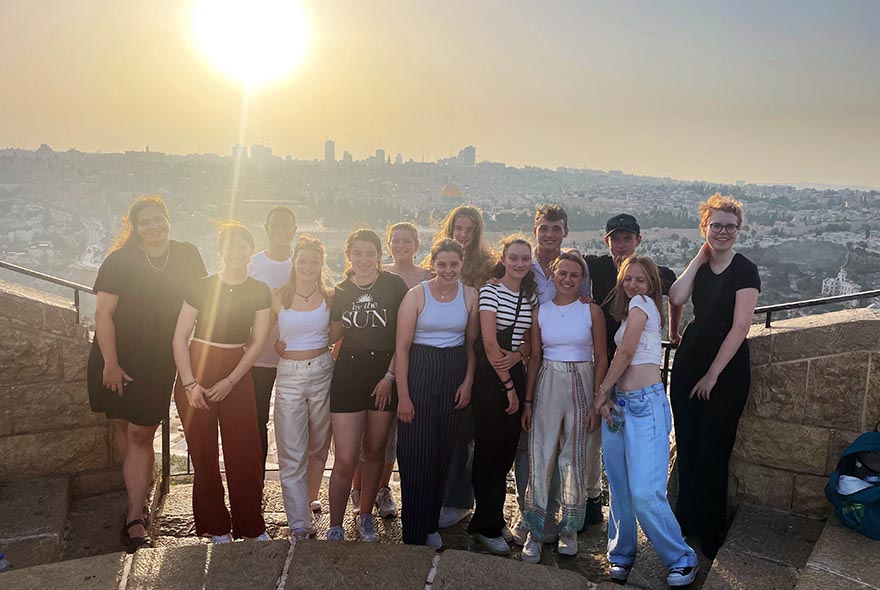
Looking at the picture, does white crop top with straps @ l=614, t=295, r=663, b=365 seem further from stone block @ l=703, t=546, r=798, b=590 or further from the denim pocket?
stone block @ l=703, t=546, r=798, b=590

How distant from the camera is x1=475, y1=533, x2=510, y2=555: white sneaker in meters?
3.10

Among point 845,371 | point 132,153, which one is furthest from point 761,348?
point 132,153

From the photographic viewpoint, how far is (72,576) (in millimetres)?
2209

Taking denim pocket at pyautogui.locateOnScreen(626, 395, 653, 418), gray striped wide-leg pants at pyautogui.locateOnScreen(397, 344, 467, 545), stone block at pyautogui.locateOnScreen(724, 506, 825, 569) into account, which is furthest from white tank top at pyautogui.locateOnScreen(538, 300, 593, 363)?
stone block at pyautogui.locateOnScreen(724, 506, 825, 569)

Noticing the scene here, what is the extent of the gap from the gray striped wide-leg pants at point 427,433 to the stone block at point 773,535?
1499 mm

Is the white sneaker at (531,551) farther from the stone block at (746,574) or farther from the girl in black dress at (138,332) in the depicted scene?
the girl in black dress at (138,332)

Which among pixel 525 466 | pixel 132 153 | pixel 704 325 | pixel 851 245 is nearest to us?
pixel 704 325

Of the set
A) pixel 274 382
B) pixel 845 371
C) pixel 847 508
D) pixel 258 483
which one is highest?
pixel 845 371

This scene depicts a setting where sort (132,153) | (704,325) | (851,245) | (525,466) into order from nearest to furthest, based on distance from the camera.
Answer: (704,325) < (525,466) < (851,245) < (132,153)

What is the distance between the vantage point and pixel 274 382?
3346 mm

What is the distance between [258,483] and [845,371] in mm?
3122

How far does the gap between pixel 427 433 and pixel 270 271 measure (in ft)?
4.41

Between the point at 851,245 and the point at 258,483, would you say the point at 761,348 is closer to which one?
the point at 258,483

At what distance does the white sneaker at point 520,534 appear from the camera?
318 cm
